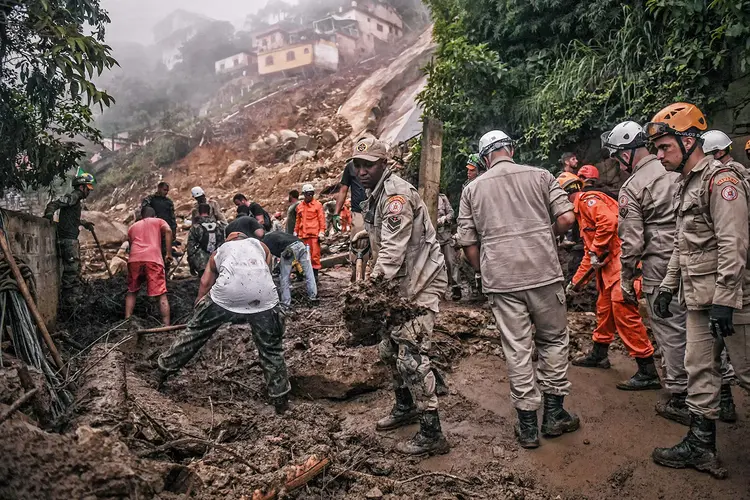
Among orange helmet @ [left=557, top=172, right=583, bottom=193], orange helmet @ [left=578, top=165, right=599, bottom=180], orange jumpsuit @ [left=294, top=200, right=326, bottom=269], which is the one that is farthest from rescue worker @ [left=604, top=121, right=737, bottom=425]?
orange jumpsuit @ [left=294, top=200, right=326, bottom=269]

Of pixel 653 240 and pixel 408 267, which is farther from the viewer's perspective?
pixel 653 240

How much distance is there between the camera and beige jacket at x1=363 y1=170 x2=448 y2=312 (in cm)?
320

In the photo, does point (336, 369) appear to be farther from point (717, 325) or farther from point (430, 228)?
point (717, 325)

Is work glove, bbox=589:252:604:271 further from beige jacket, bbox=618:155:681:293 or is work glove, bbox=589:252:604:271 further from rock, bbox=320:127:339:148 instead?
rock, bbox=320:127:339:148

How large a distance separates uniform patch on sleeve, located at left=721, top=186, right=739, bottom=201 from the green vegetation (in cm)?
382

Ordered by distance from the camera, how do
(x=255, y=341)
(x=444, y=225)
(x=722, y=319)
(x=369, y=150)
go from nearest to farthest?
(x=722, y=319) → (x=369, y=150) → (x=255, y=341) → (x=444, y=225)

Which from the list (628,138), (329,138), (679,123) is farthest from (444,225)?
(329,138)

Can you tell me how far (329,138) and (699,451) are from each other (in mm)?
20480

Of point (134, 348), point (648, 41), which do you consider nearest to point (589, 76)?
point (648, 41)

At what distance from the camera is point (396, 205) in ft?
10.5

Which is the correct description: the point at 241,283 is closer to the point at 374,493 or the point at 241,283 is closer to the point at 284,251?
the point at 374,493

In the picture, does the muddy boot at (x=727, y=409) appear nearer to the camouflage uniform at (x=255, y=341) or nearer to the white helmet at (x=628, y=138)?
the white helmet at (x=628, y=138)

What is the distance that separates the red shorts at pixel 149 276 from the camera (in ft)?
19.8

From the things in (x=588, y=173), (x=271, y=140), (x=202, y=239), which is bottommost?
(x=202, y=239)
